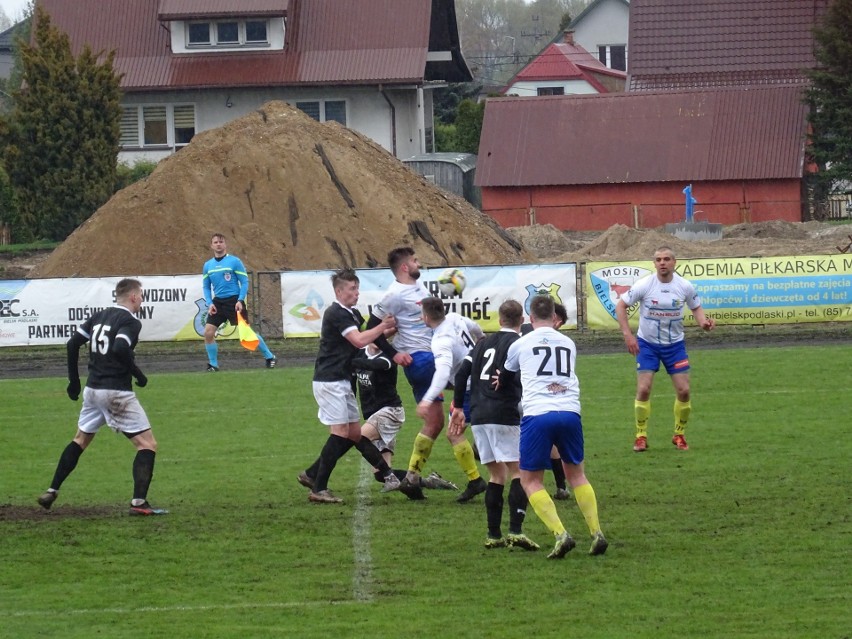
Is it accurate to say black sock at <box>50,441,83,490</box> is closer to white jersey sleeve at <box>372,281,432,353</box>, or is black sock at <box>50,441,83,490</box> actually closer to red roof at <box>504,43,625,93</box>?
white jersey sleeve at <box>372,281,432,353</box>

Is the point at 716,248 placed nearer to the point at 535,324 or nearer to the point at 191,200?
the point at 191,200

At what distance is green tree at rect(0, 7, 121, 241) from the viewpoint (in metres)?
46.1

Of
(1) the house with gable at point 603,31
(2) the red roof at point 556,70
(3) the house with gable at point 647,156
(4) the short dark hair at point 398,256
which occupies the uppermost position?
(1) the house with gable at point 603,31

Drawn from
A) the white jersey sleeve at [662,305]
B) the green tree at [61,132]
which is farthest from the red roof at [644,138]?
the white jersey sleeve at [662,305]

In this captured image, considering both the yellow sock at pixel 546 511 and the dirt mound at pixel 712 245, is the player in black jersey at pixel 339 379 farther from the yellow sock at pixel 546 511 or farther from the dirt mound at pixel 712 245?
the dirt mound at pixel 712 245

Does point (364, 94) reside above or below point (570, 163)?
above

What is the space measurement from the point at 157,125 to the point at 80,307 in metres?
32.6

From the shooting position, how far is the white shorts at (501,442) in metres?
9.64

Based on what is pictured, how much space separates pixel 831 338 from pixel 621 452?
448 inches

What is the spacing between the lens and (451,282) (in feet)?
78.8

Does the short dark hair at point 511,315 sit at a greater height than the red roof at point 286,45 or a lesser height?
lesser

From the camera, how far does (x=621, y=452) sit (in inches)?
542

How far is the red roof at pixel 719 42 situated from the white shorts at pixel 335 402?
1931 inches

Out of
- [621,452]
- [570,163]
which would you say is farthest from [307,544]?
[570,163]
